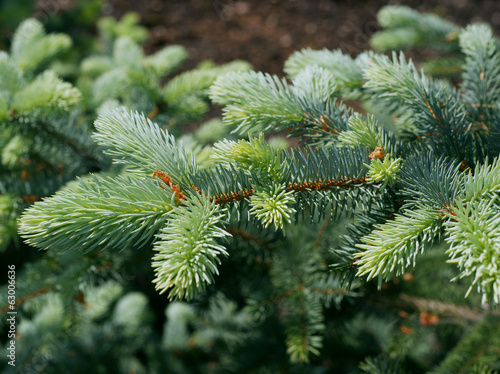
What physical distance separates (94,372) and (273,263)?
804 millimetres

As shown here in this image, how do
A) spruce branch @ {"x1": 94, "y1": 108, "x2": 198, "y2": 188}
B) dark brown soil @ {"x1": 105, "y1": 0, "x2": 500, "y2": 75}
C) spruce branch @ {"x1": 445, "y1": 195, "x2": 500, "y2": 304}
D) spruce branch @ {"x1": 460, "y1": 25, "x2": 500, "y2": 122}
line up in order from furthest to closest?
dark brown soil @ {"x1": 105, "y1": 0, "x2": 500, "y2": 75} → spruce branch @ {"x1": 460, "y1": 25, "x2": 500, "y2": 122} → spruce branch @ {"x1": 94, "y1": 108, "x2": 198, "y2": 188} → spruce branch @ {"x1": 445, "y1": 195, "x2": 500, "y2": 304}

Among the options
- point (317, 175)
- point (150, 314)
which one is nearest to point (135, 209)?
point (317, 175)

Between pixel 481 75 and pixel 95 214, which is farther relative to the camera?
pixel 481 75

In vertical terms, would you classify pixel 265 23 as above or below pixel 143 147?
above

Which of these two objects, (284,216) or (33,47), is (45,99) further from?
(284,216)

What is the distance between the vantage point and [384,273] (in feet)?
1.80

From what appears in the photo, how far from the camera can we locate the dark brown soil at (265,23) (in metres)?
3.46

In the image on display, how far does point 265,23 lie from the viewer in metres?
3.75

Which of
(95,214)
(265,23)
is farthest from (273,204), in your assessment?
(265,23)

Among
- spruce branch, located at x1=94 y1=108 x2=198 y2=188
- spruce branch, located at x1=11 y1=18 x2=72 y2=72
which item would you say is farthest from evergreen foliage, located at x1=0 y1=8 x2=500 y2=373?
spruce branch, located at x1=11 y1=18 x2=72 y2=72

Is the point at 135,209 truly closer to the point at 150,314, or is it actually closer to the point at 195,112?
the point at 195,112

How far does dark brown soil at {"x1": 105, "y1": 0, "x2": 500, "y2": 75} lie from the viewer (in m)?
3.46

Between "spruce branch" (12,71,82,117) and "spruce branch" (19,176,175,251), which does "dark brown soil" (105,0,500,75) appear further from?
"spruce branch" (19,176,175,251)

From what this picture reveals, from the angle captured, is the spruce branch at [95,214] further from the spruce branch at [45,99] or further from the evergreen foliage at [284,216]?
the spruce branch at [45,99]
